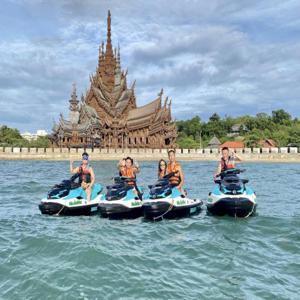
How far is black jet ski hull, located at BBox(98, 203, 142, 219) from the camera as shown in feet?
39.0

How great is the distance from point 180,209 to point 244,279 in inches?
197

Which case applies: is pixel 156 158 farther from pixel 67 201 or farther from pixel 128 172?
pixel 67 201

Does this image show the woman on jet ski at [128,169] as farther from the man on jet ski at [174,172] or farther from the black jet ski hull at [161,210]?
the black jet ski hull at [161,210]

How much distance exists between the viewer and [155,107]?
6675cm

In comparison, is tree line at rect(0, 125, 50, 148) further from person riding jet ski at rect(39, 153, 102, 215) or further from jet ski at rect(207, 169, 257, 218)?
jet ski at rect(207, 169, 257, 218)

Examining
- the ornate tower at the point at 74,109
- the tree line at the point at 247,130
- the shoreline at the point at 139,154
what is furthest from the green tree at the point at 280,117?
the ornate tower at the point at 74,109

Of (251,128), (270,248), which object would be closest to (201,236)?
(270,248)

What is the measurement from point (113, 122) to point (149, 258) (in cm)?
5945

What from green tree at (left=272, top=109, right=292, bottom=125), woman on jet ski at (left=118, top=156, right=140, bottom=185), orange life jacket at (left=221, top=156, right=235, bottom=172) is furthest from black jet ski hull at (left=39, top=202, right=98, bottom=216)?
green tree at (left=272, top=109, right=292, bottom=125)

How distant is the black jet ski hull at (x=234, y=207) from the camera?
12141 mm

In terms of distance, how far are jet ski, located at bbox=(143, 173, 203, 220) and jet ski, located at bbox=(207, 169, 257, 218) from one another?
0.91 meters

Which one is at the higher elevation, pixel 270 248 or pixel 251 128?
pixel 251 128

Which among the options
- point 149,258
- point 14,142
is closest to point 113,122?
point 14,142

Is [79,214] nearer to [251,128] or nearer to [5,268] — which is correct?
[5,268]
